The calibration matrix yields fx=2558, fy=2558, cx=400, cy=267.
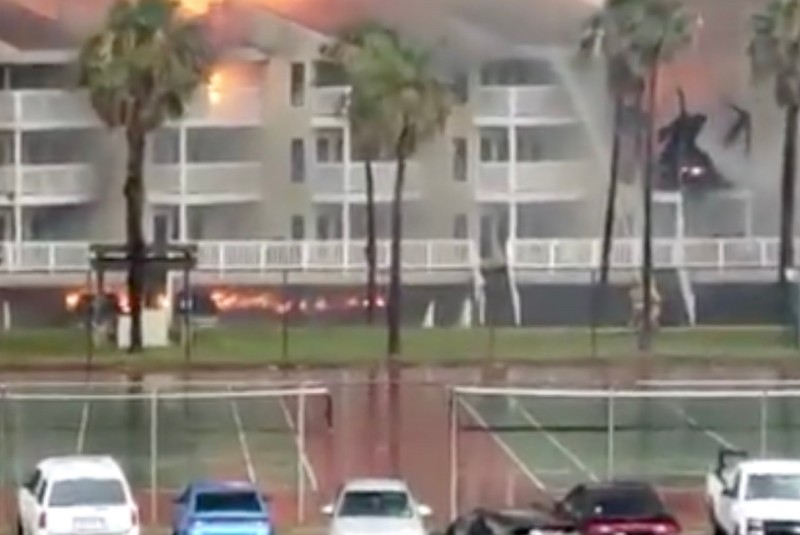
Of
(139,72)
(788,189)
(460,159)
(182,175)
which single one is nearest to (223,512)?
(139,72)

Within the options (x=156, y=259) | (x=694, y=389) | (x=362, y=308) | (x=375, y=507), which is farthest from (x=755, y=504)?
(x=362, y=308)

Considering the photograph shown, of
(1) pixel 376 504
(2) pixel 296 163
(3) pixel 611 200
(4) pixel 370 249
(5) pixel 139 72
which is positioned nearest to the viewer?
(1) pixel 376 504

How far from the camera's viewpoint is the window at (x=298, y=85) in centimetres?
7344

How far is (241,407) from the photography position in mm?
50156

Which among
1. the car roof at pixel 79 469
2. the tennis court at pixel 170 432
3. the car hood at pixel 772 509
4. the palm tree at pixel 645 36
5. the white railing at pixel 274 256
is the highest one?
the palm tree at pixel 645 36

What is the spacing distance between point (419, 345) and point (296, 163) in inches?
426

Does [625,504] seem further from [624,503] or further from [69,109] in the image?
[69,109]

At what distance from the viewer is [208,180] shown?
2864 inches

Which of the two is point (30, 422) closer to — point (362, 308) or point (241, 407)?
point (241, 407)

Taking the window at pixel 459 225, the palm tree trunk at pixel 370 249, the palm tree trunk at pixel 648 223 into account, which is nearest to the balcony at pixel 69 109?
the palm tree trunk at pixel 370 249

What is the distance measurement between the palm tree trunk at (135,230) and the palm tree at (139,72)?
25 millimetres

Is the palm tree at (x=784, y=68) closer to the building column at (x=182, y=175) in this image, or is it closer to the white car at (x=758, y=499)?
the building column at (x=182, y=175)

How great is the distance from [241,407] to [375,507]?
20601 millimetres

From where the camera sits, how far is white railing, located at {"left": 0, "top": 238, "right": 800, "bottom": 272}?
235 feet
